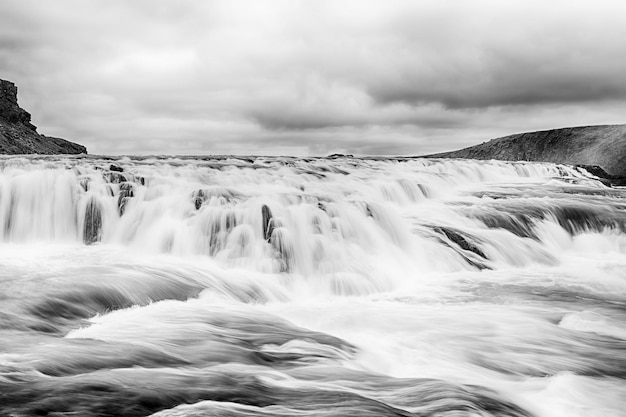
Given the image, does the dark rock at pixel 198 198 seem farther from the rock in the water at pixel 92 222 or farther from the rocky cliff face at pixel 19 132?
the rocky cliff face at pixel 19 132

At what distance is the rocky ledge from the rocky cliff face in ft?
229

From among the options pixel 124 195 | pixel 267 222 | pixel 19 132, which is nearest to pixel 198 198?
pixel 124 195

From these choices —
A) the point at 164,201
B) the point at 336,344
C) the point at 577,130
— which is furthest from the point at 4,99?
the point at 336,344

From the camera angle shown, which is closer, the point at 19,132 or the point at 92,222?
the point at 92,222

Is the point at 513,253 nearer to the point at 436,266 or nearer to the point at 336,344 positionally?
the point at 436,266

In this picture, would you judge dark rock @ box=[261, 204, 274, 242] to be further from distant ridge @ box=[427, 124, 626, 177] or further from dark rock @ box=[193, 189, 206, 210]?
distant ridge @ box=[427, 124, 626, 177]

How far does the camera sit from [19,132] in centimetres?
9094

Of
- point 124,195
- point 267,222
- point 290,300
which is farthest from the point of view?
point 124,195

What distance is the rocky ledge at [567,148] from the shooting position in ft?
183

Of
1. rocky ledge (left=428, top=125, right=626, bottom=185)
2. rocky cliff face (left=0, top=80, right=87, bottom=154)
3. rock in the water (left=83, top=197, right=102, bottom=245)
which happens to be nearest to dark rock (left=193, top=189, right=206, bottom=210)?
rock in the water (left=83, top=197, right=102, bottom=245)

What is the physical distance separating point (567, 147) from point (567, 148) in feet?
0.41

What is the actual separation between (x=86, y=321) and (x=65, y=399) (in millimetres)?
2170

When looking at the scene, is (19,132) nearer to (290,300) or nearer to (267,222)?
(267,222)

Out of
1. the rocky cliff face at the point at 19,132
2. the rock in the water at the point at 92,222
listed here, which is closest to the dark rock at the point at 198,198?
the rock in the water at the point at 92,222
